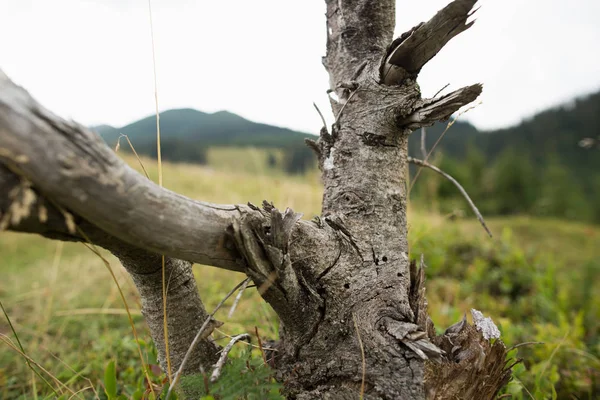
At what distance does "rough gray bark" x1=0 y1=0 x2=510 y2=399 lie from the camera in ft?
2.78

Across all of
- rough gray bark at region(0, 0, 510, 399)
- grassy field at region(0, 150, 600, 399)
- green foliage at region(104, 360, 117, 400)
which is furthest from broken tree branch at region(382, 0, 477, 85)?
green foliage at region(104, 360, 117, 400)

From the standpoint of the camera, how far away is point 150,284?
4.28ft

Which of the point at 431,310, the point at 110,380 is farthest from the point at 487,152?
the point at 110,380

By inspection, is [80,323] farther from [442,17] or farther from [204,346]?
[442,17]

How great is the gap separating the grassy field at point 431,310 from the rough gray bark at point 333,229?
18.9 inches

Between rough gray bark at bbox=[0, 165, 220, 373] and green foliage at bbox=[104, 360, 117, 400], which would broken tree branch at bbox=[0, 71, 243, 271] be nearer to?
rough gray bark at bbox=[0, 165, 220, 373]

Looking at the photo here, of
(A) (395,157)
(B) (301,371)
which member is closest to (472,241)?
(A) (395,157)

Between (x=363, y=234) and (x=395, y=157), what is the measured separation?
39cm

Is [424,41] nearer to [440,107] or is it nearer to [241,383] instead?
[440,107]

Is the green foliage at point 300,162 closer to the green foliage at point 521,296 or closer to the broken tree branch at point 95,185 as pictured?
the green foliage at point 521,296

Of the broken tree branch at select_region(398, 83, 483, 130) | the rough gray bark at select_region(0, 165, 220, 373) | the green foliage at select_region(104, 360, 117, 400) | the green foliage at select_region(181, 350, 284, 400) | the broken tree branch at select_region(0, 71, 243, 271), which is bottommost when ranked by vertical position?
the green foliage at select_region(104, 360, 117, 400)

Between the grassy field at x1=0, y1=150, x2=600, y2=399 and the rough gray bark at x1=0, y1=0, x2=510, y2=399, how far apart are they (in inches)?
18.9

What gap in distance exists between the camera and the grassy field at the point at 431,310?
2.24 m

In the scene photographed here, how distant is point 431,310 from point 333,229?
2.35 meters
